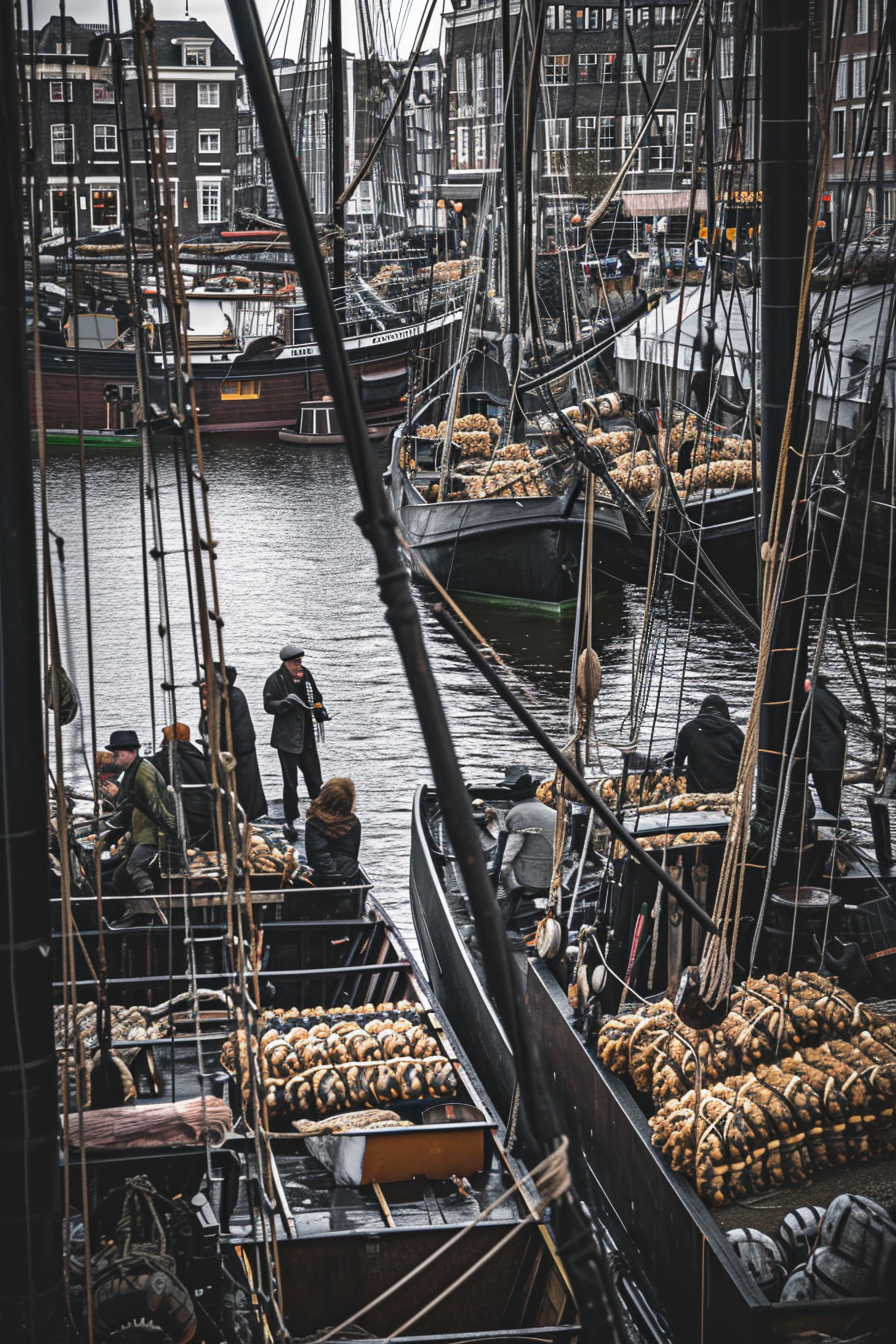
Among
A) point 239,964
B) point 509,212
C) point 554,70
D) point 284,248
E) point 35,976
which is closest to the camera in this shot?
point 35,976

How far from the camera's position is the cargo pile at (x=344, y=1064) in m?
7.00

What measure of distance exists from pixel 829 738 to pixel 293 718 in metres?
4.90

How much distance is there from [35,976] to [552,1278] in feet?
9.40

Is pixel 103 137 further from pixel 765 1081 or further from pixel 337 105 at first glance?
pixel 765 1081

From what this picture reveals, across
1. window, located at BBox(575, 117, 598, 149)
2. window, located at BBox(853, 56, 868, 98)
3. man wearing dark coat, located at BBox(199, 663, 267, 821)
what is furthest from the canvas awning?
man wearing dark coat, located at BBox(199, 663, 267, 821)

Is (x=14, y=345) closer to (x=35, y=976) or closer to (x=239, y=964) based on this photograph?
(x=35, y=976)

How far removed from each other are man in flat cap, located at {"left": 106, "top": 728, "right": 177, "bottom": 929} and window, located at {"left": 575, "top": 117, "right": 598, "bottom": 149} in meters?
64.3

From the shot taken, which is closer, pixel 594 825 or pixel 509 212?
pixel 509 212

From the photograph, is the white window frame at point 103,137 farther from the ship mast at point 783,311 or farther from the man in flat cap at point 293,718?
the ship mast at point 783,311

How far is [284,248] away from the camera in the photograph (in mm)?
41719

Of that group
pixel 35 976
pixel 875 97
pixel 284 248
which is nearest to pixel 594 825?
pixel 875 97

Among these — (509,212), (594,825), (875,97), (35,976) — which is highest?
(875,97)

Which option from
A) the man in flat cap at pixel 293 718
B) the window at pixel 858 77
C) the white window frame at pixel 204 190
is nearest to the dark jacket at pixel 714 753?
the man in flat cap at pixel 293 718

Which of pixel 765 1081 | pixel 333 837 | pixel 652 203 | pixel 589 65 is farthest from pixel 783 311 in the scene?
pixel 589 65
